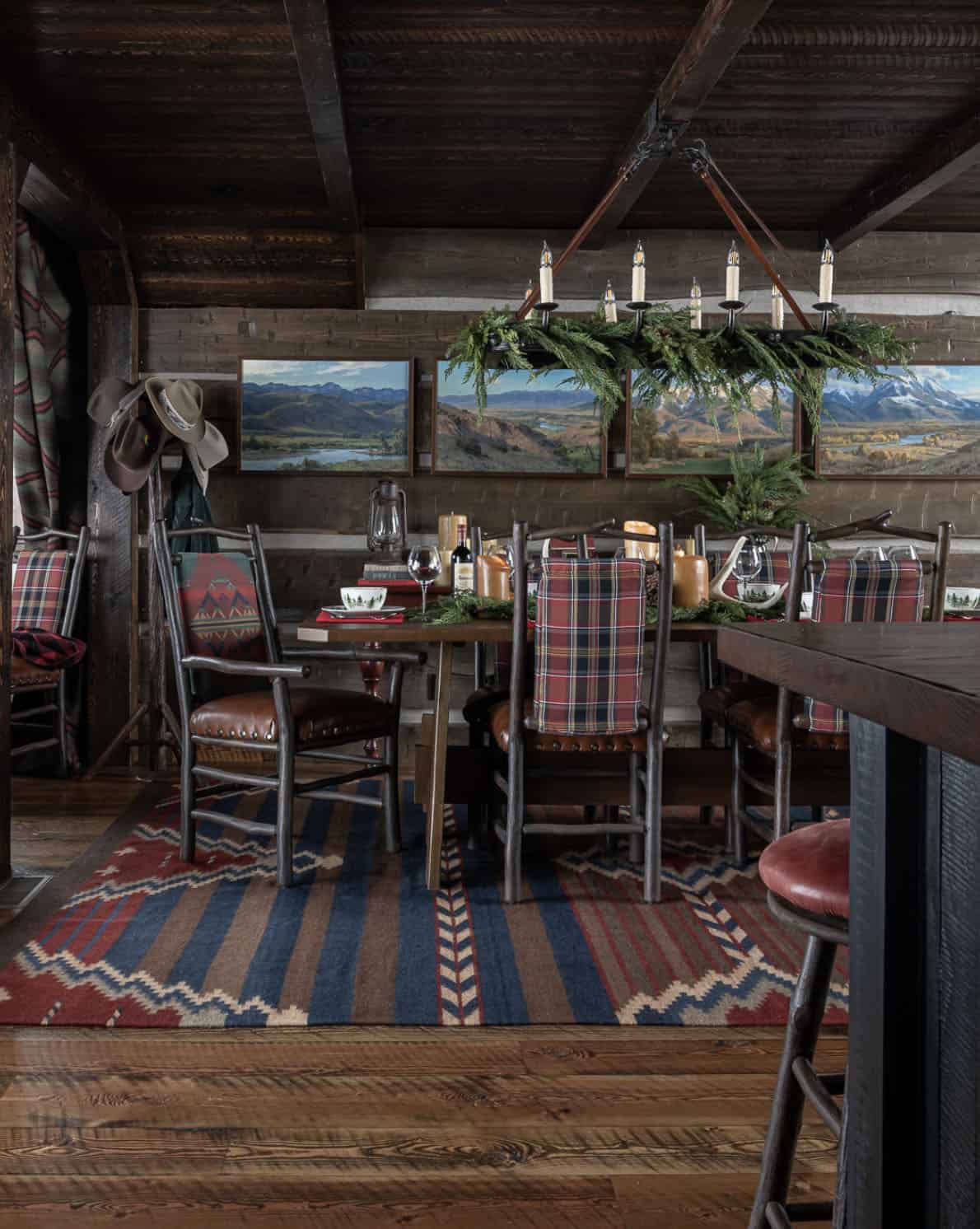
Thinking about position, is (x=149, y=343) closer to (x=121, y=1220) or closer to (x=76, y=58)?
(x=76, y=58)

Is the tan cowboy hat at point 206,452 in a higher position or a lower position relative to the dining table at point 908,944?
higher

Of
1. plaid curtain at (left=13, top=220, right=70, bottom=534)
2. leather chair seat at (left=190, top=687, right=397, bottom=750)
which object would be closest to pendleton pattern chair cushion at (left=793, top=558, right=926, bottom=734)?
leather chair seat at (left=190, top=687, right=397, bottom=750)

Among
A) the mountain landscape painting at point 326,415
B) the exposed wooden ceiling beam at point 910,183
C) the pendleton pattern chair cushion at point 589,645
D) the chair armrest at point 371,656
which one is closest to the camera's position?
the pendleton pattern chair cushion at point 589,645

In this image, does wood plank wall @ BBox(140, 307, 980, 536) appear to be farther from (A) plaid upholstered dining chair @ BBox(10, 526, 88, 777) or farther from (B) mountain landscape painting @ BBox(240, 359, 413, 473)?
(A) plaid upholstered dining chair @ BBox(10, 526, 88, 777)

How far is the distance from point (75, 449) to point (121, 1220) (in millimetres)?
4162

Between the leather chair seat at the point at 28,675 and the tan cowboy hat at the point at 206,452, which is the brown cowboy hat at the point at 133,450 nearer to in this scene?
the tan cowboy hat at the point at 206,452

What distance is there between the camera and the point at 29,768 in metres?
4.70

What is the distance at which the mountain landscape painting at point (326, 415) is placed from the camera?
16.3ft

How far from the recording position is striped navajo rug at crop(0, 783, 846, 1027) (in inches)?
87.7

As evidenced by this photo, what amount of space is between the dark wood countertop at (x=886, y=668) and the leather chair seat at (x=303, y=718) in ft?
6.67

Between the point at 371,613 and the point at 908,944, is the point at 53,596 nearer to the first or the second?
the point at 371,613

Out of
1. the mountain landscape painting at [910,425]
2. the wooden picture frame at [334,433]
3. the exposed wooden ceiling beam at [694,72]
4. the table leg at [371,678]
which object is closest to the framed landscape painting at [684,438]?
the mountain landscape painting at [910,425]

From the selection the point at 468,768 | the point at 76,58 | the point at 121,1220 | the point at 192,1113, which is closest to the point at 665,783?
the point at 468,768

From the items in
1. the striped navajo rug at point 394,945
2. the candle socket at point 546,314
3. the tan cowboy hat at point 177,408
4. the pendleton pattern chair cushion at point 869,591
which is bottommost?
the striped navajo rug at point 394,945
